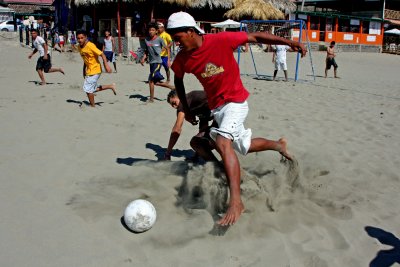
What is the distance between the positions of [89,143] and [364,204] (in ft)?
11.6

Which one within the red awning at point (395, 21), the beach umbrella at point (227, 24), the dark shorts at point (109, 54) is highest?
the red awning at point (395, 21)

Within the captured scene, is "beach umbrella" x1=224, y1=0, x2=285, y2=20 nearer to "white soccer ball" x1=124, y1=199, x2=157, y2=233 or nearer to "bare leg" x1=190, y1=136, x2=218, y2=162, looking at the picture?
"bare leg" x1=190, y1=136, x2=218, y2=162

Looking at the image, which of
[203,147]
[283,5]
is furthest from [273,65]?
[203,147]

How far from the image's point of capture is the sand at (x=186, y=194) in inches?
112

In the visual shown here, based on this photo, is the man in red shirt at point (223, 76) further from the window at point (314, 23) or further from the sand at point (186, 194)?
the window at point (314, 23)

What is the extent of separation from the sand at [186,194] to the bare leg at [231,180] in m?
0.16

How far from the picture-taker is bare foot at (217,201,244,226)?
9.75 ft

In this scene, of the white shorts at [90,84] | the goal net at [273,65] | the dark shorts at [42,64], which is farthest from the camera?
the goal net at [273,65]

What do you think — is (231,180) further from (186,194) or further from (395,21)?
(395,21)

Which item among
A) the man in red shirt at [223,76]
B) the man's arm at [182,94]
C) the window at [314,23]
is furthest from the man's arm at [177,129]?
the window at [314,23]

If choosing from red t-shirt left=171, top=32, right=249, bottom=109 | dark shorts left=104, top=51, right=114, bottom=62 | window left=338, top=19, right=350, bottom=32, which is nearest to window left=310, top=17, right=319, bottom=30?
window left=338, top=19, right=350, bottom=32

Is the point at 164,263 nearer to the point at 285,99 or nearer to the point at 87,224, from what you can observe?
the point at 87,224

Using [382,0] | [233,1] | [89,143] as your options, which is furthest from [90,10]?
[382,0]

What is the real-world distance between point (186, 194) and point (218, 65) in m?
1.24
